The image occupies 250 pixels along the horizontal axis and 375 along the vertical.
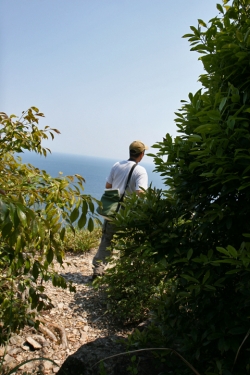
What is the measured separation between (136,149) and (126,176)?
43 cm

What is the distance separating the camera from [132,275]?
4.09 m

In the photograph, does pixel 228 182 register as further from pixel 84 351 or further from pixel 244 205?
pixel 84 351

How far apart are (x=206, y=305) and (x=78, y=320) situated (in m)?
2.59

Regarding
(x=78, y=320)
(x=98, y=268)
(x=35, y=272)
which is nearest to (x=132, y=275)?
(x=78, y=320)

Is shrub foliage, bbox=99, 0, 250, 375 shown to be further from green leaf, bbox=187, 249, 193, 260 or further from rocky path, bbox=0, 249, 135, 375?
rocky path, bbox=0, 249, 135, 375

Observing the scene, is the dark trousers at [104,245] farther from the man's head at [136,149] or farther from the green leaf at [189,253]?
the green leaf at [189,253]

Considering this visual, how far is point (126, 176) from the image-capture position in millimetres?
4977

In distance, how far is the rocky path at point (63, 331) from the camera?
10.5ft

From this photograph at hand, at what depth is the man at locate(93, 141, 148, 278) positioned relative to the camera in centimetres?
494

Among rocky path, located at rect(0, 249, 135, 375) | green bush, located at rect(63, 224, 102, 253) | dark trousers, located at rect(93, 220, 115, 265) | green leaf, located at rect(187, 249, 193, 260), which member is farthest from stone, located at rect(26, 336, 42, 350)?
green bush, located at rect(63, 224, 102, 253)

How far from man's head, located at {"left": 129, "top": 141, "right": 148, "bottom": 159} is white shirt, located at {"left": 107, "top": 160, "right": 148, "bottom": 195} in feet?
0.37

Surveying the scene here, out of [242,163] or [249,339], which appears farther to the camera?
[249,339]

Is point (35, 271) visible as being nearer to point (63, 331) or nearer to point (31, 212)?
point (31, 212)

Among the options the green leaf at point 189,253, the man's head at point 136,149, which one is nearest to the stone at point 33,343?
the green leaf at point 189,253
